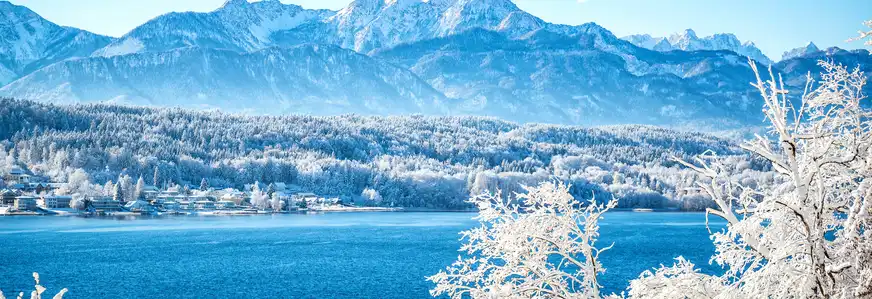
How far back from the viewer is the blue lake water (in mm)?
58125

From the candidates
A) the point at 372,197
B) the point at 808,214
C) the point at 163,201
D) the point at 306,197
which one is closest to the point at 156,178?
the point at 163,201

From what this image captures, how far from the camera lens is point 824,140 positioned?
1070 centimetres

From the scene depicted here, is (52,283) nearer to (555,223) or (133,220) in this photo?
(555,223)

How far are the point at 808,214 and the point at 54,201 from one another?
15126cm

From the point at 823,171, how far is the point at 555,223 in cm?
375

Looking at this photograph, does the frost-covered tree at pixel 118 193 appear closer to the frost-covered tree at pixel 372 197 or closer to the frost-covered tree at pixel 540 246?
the frost-covered tree at pixel 372 197

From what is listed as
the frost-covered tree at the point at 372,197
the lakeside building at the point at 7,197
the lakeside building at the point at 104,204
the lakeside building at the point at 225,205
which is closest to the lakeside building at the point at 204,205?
the lakeside building at the point at 225,205

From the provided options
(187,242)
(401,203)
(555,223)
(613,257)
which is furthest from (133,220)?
(555,223)

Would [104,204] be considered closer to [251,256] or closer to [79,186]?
[79,186]

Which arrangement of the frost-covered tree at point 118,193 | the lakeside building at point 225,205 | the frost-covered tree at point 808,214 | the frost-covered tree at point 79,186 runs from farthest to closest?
the lakeside building at point 225,205
the frost-covered tree at point 118,193
the frost-covered tree at point 79,186
the frost-covered tree at point 808,214

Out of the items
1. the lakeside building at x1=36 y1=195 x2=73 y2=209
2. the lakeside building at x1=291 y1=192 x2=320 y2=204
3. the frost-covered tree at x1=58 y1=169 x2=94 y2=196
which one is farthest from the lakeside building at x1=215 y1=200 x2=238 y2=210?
the lakeside building at x1=36 y1=195 x2=73 y2=209

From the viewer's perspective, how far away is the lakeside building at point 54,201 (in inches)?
5546

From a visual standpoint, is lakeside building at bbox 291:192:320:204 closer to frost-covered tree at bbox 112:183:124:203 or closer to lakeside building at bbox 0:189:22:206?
frost-covered tree at bbox 112:183:124:203

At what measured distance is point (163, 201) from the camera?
15475 centimetres
